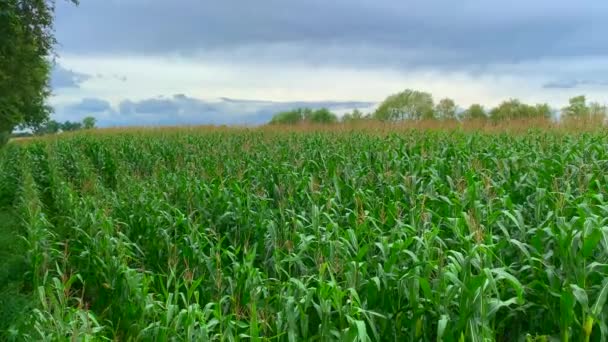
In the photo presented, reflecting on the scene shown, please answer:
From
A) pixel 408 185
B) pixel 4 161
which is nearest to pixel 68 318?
pixel 408 185

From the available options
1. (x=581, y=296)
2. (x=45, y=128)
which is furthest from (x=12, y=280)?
(x=45, y=128)

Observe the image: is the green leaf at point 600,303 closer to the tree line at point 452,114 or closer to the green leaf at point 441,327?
the green leaf at point 441,327

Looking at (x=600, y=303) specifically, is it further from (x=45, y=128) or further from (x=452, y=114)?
(x=45, y=128)

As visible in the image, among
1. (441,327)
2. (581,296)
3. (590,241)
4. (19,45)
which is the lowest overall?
(441,327)

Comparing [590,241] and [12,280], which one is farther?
[12,280]

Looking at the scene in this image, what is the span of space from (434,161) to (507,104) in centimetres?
3204

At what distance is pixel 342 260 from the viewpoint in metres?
3.54

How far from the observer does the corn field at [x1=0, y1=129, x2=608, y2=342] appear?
2.74 m

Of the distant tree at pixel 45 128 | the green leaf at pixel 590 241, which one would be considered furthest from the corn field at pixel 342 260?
the distant tree at pixel 45 128

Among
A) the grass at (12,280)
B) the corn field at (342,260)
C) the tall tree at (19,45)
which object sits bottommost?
the grass at (12,280)

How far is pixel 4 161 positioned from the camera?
16297 millimetres

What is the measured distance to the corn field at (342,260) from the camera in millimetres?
2744

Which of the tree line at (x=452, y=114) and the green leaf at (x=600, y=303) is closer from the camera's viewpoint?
the green leaf at (x=600, y=303)

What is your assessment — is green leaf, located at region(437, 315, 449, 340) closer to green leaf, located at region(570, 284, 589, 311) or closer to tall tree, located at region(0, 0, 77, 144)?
green leaf, located at region(570, 284, 589, 311)
